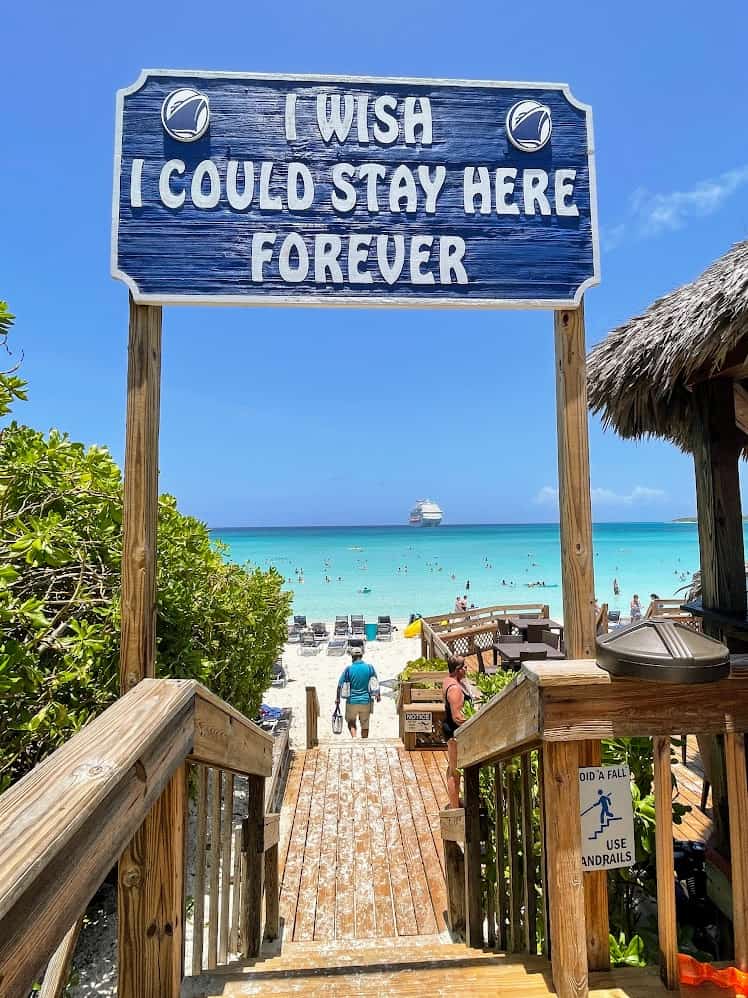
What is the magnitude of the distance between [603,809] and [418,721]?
519cm

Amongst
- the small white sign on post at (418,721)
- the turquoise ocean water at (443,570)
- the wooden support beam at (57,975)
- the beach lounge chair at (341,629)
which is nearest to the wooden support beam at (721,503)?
the small white sign on post at (418,721)

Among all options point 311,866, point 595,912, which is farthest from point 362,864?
point 595,912

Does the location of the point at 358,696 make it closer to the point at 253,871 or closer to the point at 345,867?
the point at 345,867

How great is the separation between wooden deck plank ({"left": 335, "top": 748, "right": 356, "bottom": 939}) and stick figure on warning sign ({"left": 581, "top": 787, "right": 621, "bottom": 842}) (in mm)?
2546

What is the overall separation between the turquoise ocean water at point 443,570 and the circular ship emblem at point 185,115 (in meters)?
19.1

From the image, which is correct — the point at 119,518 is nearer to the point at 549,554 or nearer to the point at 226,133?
the point at 226,133

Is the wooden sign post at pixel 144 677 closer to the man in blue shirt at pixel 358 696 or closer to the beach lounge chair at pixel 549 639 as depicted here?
the man in blue shirt at pixel 358 696

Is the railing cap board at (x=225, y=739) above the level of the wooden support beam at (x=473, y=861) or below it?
above

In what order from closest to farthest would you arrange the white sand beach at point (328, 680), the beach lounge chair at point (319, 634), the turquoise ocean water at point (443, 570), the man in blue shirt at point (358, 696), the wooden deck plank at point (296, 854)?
the wooden deck plank at point (296, 854) → the man in blue shirt at point (358, 696) → the white sand beach at point (328, 680) → the beach lounge chair at point (319, 634) → the turquoise ocean water at point (443, 570)

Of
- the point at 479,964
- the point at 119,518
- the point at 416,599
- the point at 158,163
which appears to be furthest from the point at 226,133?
the point at 416,599

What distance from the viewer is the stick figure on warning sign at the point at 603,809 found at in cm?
169

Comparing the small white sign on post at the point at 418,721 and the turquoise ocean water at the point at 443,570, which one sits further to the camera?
the turquoise ocean water at the point at 443,570

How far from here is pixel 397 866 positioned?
415 cm

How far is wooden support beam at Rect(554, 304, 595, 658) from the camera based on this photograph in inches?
77.2
